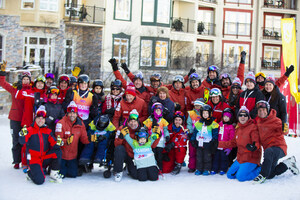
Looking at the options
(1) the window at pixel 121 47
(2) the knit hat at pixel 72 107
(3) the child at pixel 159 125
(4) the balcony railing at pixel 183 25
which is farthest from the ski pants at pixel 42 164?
(4) the balcony railing at pixel 183 25

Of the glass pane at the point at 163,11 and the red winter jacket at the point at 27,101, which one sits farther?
the glass pane at the point at 163,11

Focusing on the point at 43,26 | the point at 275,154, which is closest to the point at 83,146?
the point at 275,154

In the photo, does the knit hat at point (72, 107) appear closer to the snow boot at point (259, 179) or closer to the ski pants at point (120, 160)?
the ski pants at point (120, 160)

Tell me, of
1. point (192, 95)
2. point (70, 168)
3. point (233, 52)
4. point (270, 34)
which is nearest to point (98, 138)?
point (70, 168)

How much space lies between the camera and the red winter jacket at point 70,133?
7395 mm

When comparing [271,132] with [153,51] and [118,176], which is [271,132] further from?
[153,51]

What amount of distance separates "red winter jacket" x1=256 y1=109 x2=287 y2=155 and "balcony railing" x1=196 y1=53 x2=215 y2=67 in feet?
69.6

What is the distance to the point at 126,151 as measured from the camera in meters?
7.61

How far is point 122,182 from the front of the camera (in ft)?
23.6

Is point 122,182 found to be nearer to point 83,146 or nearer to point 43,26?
point 83,146

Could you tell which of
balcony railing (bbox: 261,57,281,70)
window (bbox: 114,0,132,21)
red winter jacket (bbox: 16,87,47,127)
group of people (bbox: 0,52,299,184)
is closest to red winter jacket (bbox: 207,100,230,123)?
group of people (bbox: 0,52,299,184)

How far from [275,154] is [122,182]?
2862mm

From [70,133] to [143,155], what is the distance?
1461 millimetres

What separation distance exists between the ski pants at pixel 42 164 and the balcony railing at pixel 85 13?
18419mm
